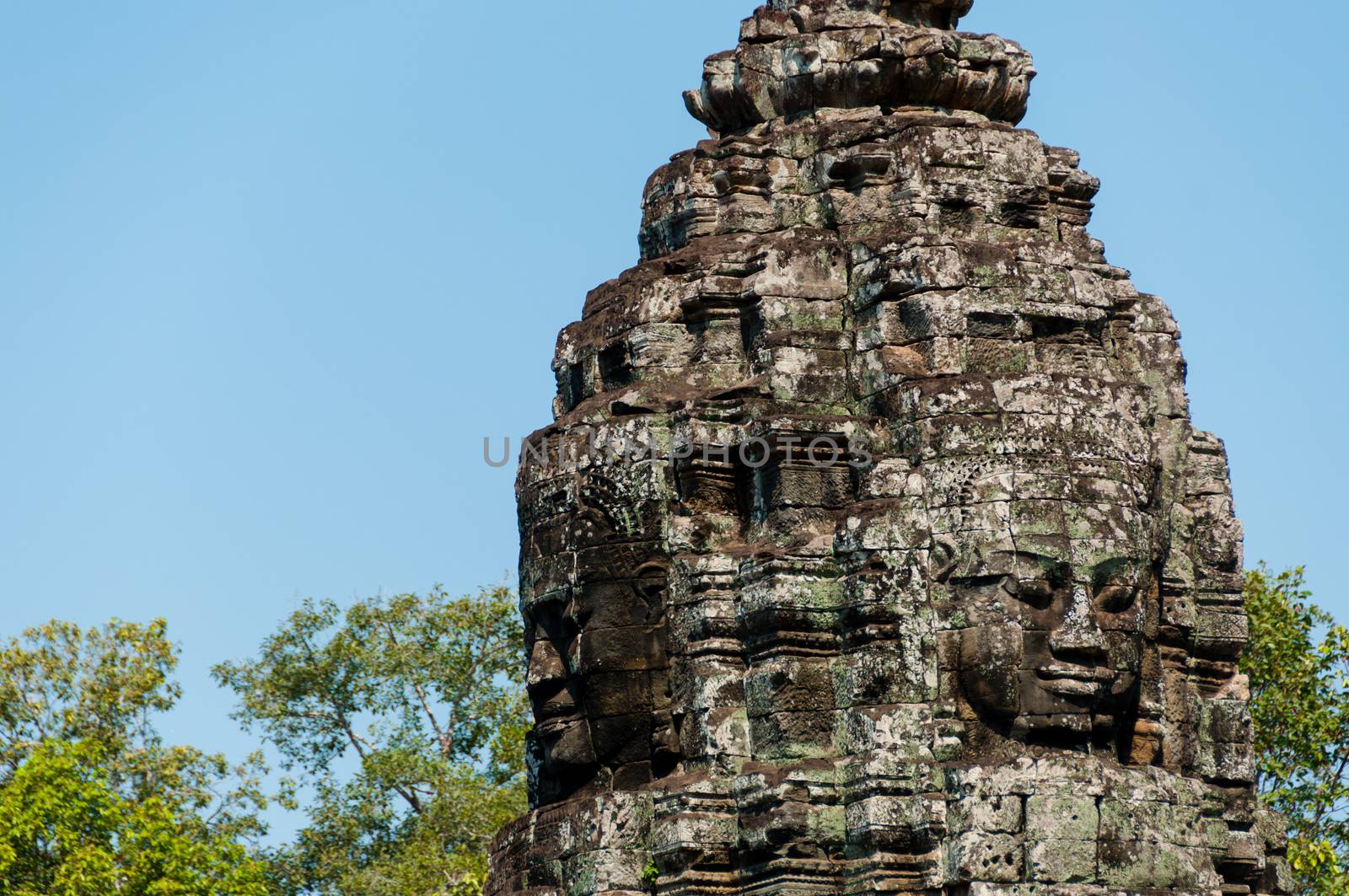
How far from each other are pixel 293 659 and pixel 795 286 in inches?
812

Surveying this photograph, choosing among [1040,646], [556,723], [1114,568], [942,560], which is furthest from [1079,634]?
Answer: [556,723]

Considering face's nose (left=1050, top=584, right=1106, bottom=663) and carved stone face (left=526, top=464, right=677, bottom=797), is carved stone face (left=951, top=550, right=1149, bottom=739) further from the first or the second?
carved stone face (left=526, top=464, right=677, bottom=797)

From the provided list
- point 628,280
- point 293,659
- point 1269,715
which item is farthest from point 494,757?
point 628,280

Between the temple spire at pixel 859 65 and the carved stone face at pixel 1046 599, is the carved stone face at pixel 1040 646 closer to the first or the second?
the carved stone face at pixel 1046 599

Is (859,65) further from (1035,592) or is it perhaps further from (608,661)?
(608,661)

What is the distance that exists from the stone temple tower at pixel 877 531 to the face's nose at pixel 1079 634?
0.02 m

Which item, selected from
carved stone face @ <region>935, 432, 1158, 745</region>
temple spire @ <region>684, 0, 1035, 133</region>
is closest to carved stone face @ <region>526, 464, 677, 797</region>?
carved stone face @ <region>935, 432, 1158, 745</region>

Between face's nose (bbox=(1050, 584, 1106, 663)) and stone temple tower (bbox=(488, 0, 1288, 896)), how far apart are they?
2 cm

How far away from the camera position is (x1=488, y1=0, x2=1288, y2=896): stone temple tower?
67.1 feet

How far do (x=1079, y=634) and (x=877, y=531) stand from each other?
1585 mm

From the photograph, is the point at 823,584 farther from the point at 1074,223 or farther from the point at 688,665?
the point at 1074,223

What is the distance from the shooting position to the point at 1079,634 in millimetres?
20578

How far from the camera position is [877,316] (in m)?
21.8

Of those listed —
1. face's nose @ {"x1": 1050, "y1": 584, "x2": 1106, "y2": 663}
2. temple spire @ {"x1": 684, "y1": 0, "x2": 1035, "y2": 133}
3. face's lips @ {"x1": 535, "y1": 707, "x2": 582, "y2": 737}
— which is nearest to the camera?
face's nose @ {"x1": 1050, "y1": 584, "x2": 1106, "y2": 663}
